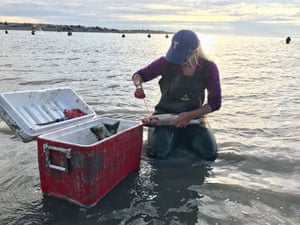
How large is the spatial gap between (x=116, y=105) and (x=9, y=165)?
4716 millimetres

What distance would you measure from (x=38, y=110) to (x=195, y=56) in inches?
90.0

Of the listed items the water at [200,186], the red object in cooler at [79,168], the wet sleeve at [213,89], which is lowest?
the water at [200,186]

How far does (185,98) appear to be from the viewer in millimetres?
5617

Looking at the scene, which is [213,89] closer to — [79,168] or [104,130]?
[104,130]

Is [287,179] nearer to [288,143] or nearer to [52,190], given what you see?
[288,143]

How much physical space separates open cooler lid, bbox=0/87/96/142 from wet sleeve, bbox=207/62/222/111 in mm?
1738

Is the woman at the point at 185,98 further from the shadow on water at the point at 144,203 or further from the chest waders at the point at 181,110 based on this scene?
the shadow on water at the point at 144,203

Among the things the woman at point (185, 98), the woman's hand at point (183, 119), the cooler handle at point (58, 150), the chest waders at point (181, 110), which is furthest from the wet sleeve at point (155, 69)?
the cooler handle at point (58, 150)

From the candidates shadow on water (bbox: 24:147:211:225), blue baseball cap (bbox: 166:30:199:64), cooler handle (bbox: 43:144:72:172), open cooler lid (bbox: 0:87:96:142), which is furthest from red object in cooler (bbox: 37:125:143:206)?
blue baseball cap (bbox: 166:30:199:64)

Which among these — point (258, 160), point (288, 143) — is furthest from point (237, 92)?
point (258, 160)

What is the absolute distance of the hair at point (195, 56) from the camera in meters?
5.14

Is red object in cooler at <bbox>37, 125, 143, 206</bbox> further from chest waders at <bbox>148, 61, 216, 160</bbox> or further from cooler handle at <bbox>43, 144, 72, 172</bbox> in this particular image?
chest waders at <bbox>148, 61, 216, 160</bbox>

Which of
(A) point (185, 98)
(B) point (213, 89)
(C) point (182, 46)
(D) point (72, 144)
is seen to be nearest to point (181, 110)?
(A) point (185, 98)

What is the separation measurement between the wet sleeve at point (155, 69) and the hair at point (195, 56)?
0.44m
